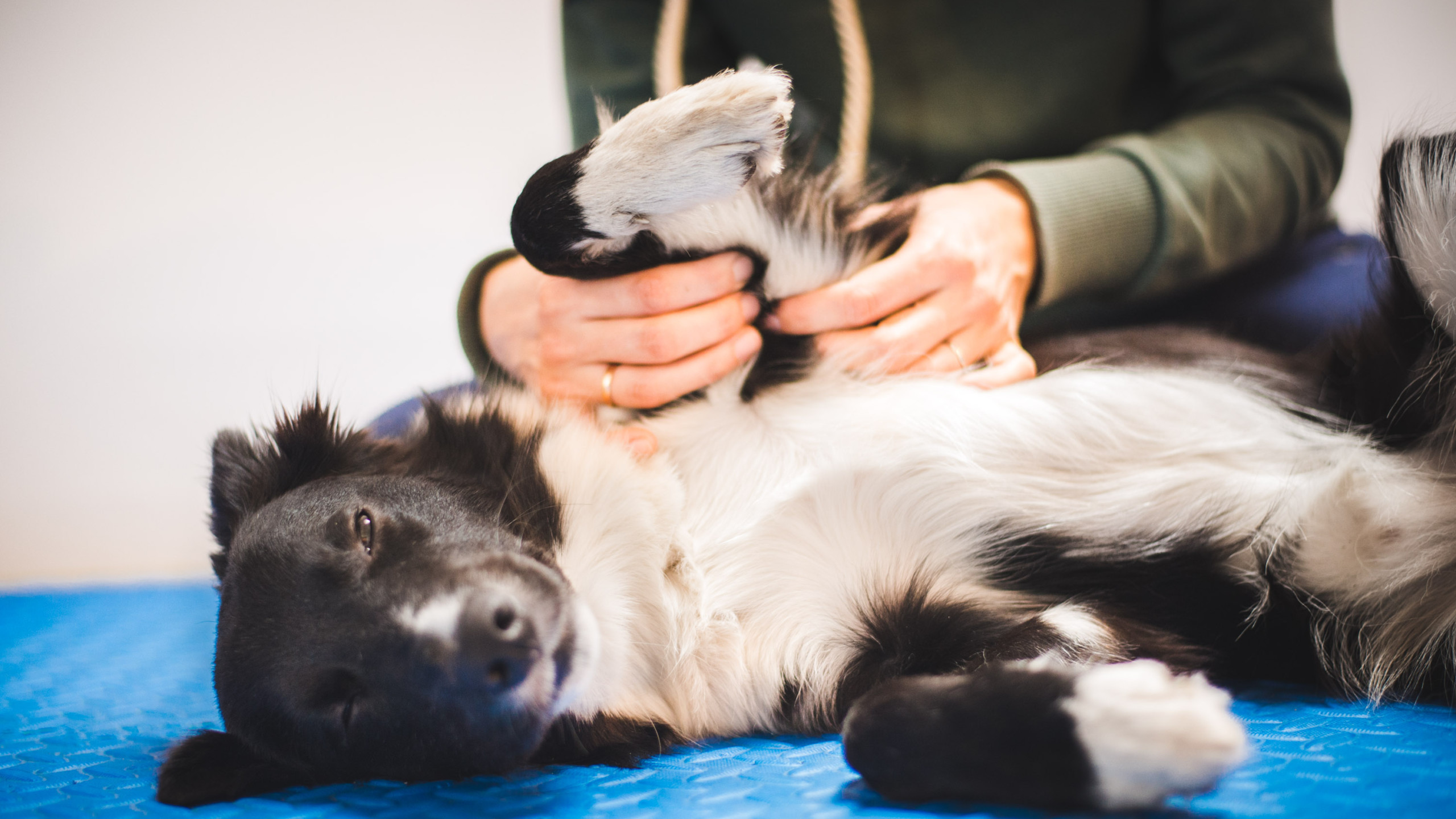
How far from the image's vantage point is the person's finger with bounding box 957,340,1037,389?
5.03ft

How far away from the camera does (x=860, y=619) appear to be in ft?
4.58

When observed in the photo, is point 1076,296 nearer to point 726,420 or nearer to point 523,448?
point 726,420

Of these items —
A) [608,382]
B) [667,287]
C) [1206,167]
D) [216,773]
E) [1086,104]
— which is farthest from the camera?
[1086,104]

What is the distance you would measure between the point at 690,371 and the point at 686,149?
1.30 ft

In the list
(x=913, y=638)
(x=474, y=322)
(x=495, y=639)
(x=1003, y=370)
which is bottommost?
(x=913, y=638)

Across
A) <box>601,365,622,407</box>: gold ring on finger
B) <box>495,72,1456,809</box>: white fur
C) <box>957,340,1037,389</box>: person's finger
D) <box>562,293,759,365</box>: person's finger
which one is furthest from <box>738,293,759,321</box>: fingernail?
<box>957,340,1037,389</box>: person's finger

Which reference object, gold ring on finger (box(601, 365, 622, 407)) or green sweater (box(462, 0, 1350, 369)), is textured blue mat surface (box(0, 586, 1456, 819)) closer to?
gold ring on finger (box(601, 365, 622, 407))

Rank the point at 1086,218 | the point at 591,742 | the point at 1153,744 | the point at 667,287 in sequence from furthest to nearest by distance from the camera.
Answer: the point at 1086,218, the point at 667,287, the point at 591,742, the point at 1153,744

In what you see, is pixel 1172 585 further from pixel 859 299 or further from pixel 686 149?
pixel 686 149

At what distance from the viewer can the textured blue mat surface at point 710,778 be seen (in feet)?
3.10

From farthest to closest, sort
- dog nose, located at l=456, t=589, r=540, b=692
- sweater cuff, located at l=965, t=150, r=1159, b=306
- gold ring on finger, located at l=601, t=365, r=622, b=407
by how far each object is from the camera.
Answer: sweater cuff, located at l=965, t=150, r=1159, b=306 → gold ring on finger, located at l=601, t=365, r=622, b=407 → dog nose, located at l=456, t=589, r=540, b=692

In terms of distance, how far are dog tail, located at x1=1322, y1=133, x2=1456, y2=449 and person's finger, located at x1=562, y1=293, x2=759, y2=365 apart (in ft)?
3.68

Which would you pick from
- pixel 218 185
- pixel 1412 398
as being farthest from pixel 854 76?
pixel 218 185

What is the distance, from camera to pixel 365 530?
4.50 ft
